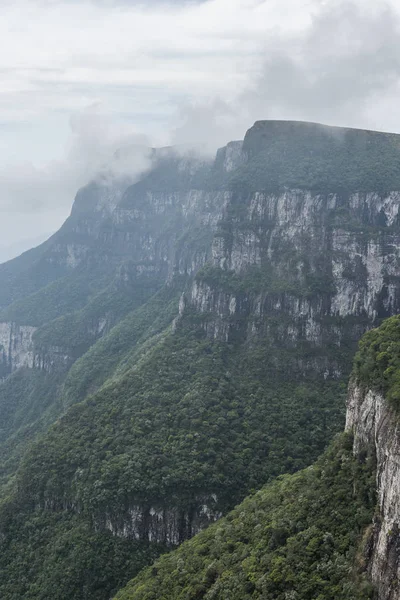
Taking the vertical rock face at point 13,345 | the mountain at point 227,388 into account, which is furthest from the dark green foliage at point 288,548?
the vertical rock face at point 13,345

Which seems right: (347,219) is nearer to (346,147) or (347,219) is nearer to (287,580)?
(346,147)

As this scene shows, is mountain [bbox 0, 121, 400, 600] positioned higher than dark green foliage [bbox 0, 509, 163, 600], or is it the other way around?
mountain [bbox 0, 121, 400, 600]

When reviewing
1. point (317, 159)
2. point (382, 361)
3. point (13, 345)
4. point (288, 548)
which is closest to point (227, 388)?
point (288, 548)

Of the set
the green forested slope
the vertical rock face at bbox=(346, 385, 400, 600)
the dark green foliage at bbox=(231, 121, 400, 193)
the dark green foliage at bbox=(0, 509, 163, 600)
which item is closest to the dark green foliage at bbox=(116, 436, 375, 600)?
the vertical rock face at bbox=(346, 385, 400, 600)

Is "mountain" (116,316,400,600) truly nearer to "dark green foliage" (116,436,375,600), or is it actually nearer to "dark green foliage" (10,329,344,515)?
"dark green foliage" (116,436,375,600)

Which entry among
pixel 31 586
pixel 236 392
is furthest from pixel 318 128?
pixel 31 586

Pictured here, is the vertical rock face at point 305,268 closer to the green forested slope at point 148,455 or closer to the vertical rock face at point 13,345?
the green forested slope at point 148,455
